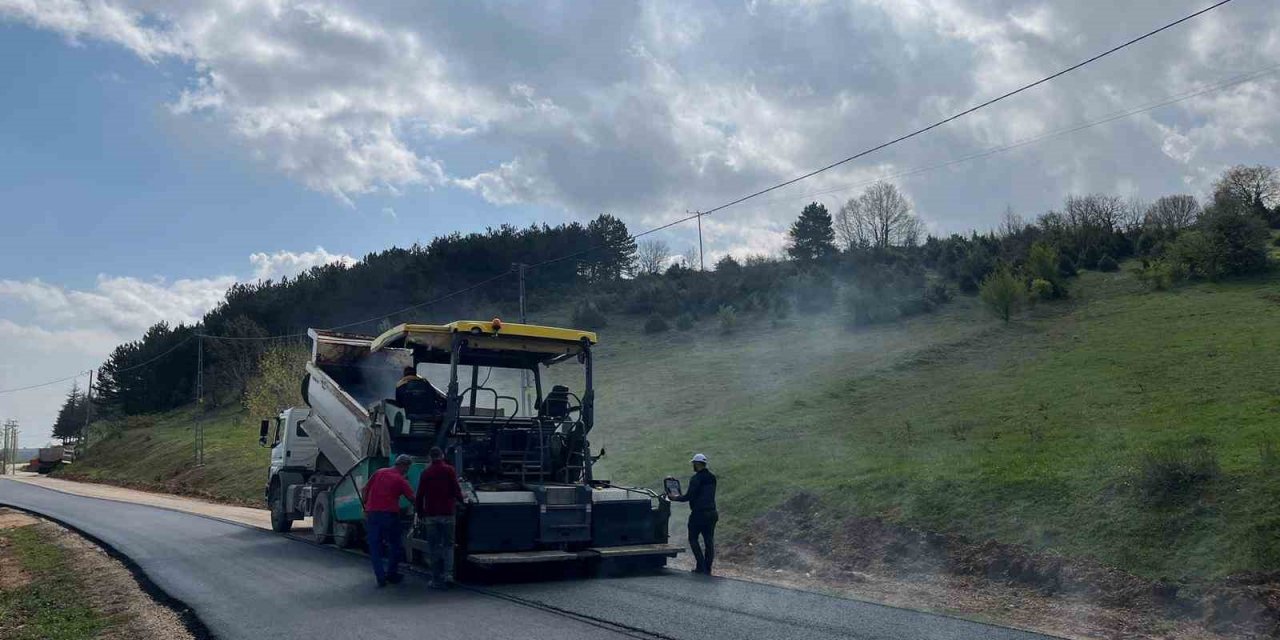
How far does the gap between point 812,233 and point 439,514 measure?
5908 cm

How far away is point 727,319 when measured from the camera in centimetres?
4272

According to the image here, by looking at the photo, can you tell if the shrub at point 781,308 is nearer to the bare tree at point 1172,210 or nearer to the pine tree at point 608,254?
the pine tree at point 608,254

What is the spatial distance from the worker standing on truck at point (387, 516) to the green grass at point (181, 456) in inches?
822

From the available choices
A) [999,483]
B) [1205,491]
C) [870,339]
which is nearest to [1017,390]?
[999,483]

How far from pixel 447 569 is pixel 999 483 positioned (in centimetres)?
759

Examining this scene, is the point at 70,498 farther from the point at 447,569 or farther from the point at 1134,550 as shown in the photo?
the point at 1134,550

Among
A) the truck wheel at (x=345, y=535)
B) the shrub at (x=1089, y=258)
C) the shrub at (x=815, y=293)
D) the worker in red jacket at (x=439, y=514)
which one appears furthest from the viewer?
the shrub at (x=815, y=293)

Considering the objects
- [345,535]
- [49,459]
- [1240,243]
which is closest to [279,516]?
[345,535]

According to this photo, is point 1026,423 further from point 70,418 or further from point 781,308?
point 70,418

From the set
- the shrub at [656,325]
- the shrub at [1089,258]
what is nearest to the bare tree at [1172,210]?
the shrub at [1089,258]

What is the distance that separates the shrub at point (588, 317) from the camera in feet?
155

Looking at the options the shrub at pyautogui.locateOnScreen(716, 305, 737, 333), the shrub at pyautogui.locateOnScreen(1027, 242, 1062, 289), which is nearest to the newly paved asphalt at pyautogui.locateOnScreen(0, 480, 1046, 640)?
the shrub at pyautogui.locateOnScreen(1027, 242, 1062, 289)

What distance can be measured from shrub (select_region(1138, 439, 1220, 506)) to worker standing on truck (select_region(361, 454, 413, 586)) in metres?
8.62

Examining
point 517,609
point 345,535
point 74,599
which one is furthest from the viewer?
point 345,535
